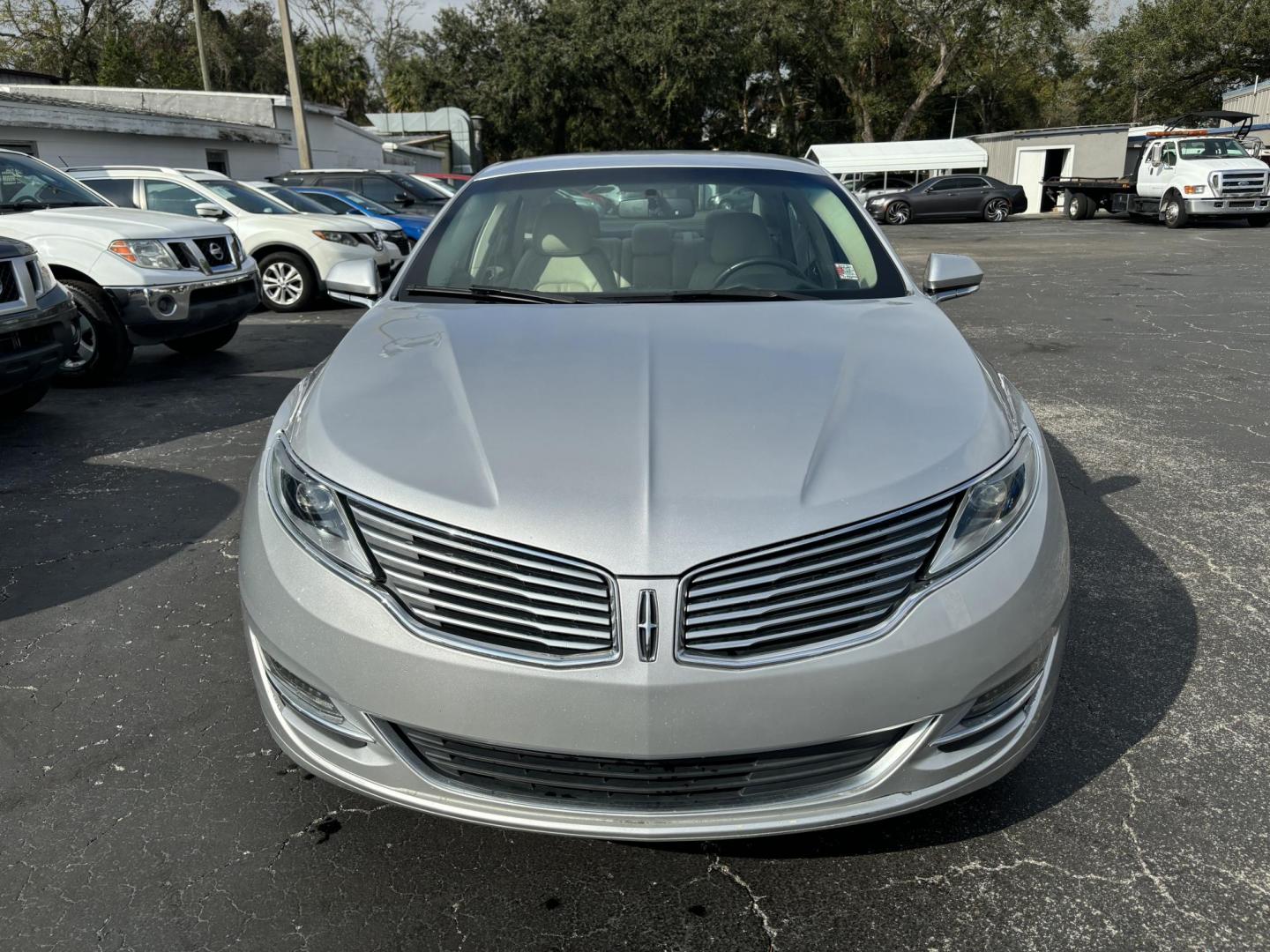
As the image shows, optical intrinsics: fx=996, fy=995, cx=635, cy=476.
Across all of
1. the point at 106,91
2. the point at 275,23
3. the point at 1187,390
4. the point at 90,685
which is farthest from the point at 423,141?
the point at 90,685

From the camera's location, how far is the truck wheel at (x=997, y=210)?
3045cm

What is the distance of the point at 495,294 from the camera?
10.7ft

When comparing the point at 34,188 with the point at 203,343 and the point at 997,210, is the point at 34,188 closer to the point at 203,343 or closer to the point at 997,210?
the point at 203,343

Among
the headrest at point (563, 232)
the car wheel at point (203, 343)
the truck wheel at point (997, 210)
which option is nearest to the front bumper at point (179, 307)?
the car wheel at point (203, 343)

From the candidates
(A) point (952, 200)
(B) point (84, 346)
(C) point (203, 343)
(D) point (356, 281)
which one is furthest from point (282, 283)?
(A) point (952, 200)

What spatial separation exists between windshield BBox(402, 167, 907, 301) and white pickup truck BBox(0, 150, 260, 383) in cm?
427

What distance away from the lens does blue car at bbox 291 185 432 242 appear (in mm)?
13796

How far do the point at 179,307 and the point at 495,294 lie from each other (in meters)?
4.91

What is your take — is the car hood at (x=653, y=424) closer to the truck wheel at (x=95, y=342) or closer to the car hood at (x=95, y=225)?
the truck wheel at (x=95, y=342)

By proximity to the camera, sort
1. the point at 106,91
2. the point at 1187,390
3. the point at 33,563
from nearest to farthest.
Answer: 1. the point at 33,563
2. the point at 1187,390
3. the point at 106,91

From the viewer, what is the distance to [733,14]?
44250mm

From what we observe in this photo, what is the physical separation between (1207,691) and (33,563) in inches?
169

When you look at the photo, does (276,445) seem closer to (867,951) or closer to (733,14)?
(867,951)

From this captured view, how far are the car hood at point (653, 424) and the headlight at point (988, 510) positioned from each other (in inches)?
2.0
